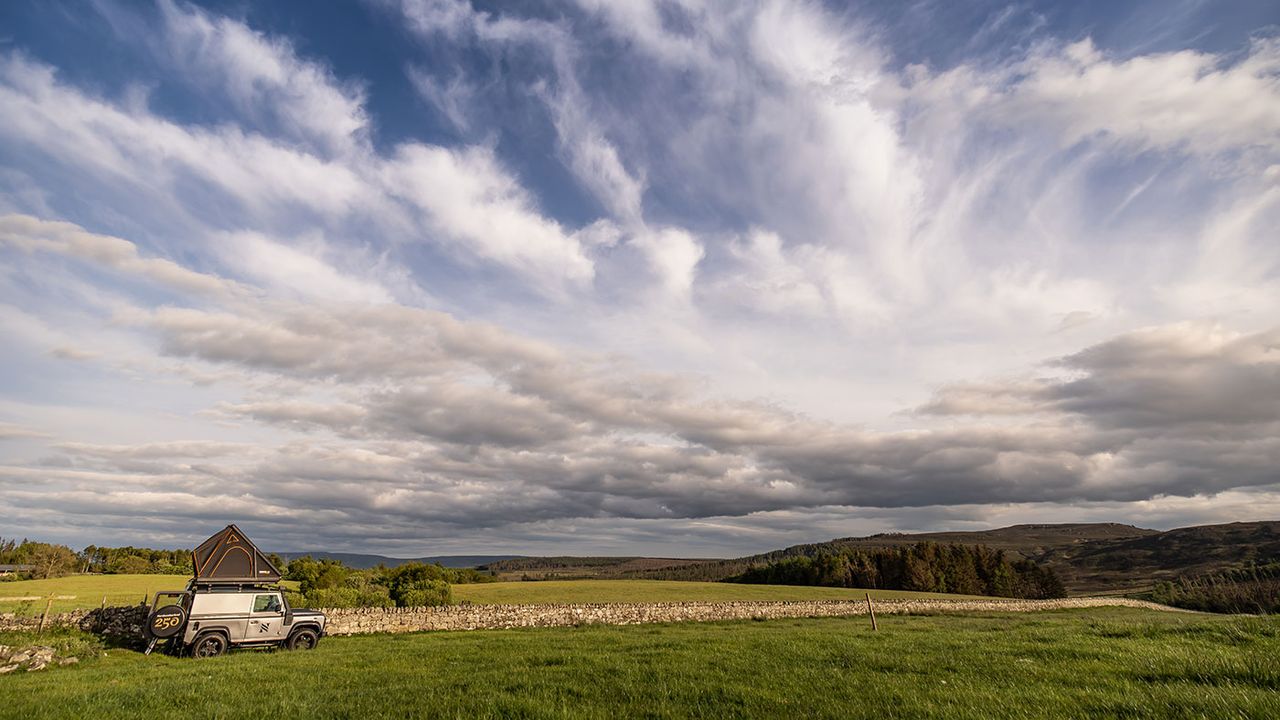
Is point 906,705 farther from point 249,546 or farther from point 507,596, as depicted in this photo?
point 507,596

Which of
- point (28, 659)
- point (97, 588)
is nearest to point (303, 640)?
point (28, 659)

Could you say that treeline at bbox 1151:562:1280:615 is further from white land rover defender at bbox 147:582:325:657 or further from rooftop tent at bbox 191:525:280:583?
rooftop tent at bbox 191:525:280:583

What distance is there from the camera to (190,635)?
22.2 meters

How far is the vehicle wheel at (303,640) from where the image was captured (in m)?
24.3

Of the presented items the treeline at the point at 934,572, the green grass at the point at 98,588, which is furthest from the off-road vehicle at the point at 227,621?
the treeline at the point at 934,572

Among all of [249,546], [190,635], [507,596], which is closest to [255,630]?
[190,635]

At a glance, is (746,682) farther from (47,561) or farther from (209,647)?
(47,561)

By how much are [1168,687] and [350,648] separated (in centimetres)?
2548

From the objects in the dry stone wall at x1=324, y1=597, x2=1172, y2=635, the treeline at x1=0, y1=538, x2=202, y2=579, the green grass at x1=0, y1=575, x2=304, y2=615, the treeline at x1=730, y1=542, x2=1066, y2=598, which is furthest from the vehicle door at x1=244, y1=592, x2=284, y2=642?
the treeline at x1=730, y1=542, x2=1066, y2=598

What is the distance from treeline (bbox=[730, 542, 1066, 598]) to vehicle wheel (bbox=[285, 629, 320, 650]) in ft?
381

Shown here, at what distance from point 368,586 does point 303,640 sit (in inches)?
1710

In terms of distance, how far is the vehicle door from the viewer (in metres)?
23.5

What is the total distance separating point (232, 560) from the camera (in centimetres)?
2984

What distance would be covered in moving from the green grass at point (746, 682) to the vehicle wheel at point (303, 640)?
6.08 metres
